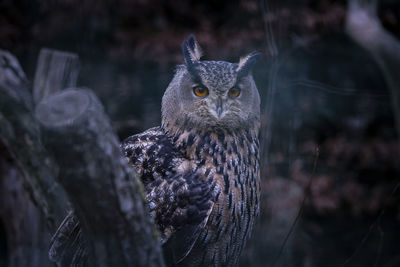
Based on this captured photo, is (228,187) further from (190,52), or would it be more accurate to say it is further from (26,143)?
(26,143)

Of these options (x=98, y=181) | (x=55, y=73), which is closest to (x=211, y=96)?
(x=98, y=181)

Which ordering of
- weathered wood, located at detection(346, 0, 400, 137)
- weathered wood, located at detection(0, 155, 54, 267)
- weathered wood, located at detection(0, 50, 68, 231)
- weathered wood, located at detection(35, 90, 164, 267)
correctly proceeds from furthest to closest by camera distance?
1. weathered wood, located at detection(346, 0, 400, 137)
2. weathered wood, located at detection(0, 155, 54, 267)
3. weathered wood, located at detection(0, 50, 68, 231)
4. weathered wood, located at detection(35, 90, 164, 267)

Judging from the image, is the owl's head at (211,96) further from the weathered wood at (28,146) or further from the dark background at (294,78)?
the dark background at (294,78)

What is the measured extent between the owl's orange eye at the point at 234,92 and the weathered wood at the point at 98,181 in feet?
2.74

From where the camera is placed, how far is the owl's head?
5.72 feet

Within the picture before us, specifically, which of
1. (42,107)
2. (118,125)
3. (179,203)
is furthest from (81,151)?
(118,125)

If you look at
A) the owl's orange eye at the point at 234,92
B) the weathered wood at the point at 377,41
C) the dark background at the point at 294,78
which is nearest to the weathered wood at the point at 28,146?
the owl's orange eye at the point at 234,92

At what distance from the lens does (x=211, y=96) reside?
1.75m

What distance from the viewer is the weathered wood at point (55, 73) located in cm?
246

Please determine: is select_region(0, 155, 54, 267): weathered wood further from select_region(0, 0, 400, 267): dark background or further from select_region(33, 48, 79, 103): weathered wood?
select_region(0, 0, 400, 267): dark background

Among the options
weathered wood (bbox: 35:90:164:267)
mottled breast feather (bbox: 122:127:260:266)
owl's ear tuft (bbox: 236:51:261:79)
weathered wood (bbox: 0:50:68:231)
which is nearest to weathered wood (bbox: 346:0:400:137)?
owl's ear tuft (bbox: 236:51:261:79)

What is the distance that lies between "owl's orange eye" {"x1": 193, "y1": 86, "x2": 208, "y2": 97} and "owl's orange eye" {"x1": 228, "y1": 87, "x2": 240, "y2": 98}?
0.10 metres

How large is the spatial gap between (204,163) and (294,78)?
7.51 ft

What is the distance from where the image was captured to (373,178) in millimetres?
4973
